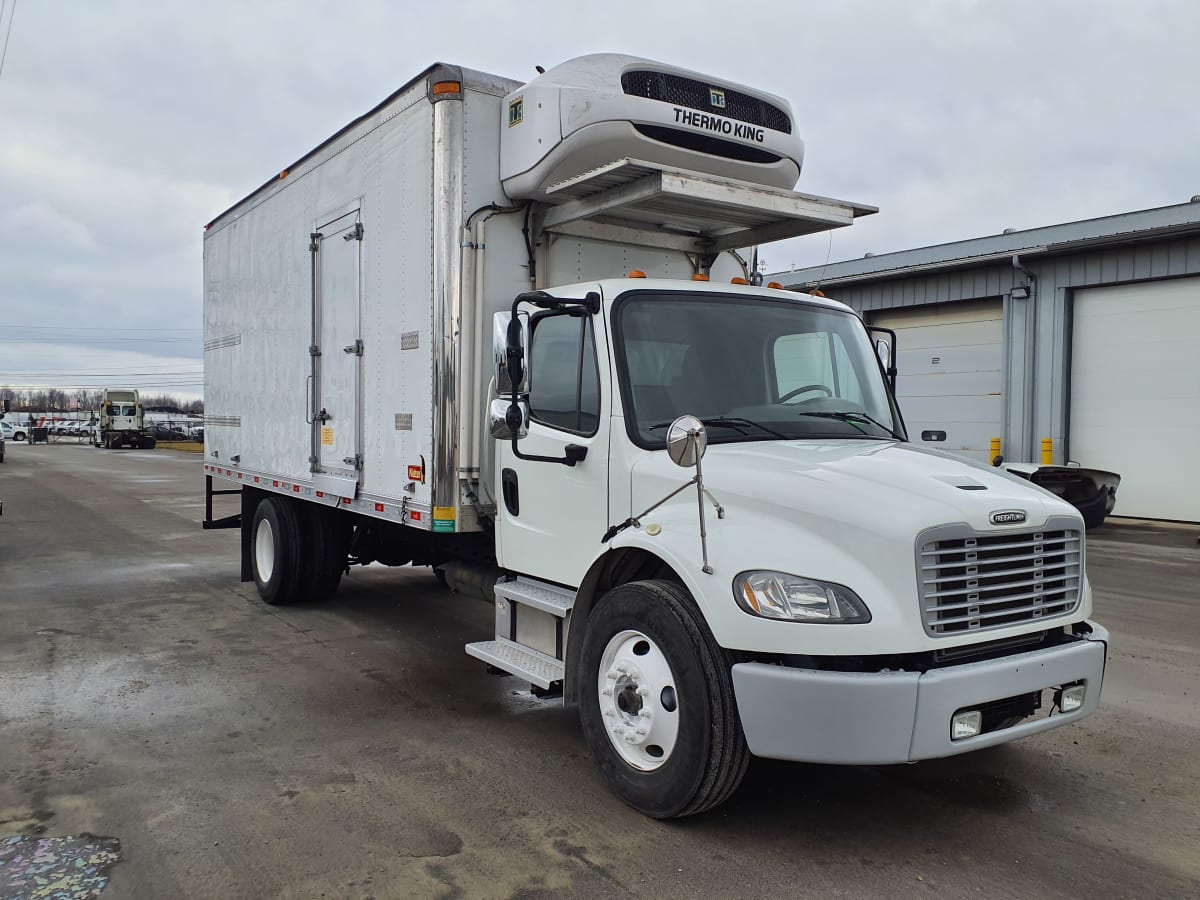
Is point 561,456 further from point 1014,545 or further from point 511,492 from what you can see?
point 1014,545

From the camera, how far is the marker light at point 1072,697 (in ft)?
13.2

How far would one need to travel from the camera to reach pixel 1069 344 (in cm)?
1689

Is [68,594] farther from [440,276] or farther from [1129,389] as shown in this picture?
[1129,389]

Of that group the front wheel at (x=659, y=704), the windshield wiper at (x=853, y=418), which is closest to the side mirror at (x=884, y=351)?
the windshield wiper at (x=853, y=418)

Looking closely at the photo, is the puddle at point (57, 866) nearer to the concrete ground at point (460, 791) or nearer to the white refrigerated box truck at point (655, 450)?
the concrete ground at point (460, 791)

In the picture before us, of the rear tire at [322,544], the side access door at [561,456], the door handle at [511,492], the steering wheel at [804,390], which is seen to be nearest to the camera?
the side access door at [561,456]

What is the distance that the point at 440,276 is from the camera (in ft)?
19.0

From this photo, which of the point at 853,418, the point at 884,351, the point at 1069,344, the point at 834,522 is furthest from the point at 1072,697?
the point at 1069,344

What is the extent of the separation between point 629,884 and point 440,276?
12.0 ft

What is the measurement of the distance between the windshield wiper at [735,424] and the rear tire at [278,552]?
202 inches

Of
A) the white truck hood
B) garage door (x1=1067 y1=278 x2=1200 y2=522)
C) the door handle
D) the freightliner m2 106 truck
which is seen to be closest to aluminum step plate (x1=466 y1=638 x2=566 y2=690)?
the door handle

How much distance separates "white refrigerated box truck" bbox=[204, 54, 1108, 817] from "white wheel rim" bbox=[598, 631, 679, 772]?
15 millimetres

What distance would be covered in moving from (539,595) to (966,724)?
2.29 m

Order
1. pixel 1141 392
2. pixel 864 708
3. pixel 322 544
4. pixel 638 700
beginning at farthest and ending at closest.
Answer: pixel 1141 392 < pixel 322 544 < pixel 638 700 < pixel 864 708
